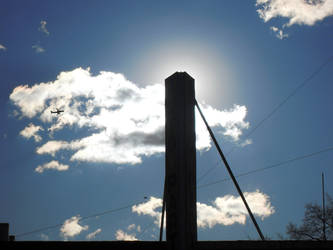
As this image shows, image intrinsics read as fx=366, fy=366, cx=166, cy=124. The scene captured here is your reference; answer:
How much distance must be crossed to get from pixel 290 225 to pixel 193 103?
3197 cm

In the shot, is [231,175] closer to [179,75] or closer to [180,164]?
[180,164]

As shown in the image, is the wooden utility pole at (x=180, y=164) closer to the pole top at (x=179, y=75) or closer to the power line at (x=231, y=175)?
the pole top at (x=179, y=75)

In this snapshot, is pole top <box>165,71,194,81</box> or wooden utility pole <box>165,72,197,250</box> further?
pole top <box>165,71,194,81</box>

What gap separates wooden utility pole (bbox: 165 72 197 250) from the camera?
9.31m

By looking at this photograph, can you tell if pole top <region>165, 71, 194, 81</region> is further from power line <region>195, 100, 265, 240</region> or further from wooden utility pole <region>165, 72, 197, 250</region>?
power line <region>195, 100, 265, 240</region>

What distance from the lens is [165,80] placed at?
1084 centimetres

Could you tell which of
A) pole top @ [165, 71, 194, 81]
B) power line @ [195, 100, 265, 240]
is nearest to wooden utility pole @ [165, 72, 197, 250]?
pole top @ [165, 71, 194, 81]

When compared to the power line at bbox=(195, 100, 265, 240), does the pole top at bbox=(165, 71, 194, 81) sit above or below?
above

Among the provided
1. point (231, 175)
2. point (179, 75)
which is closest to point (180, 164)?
point (231, 175)

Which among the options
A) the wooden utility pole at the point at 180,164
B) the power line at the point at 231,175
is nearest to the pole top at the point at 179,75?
the wooden utility pole at the point at 180,164
